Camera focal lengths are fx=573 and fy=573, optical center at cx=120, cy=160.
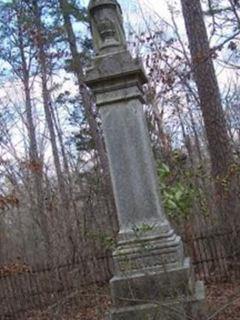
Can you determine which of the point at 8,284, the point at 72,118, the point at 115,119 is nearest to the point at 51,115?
the point at 72,118

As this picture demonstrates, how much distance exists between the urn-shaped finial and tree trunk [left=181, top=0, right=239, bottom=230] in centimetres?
432

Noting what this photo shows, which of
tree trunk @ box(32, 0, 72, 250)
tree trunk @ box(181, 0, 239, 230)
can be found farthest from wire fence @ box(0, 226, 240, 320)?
tree trunk @ box(32, 0, 72, 250)

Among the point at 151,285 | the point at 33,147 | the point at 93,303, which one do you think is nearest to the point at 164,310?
the point at 151,285

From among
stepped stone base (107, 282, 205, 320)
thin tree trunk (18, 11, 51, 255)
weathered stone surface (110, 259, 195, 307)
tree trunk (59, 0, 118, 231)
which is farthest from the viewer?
tree trunk (59, 0, 118, 231)

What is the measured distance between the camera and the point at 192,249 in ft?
34.6

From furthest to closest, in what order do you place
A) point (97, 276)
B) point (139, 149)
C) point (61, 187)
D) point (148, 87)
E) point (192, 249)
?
point (61, 187) → point (148, 87) → point (97, 276) → point (192, 249) → point (139, 149)

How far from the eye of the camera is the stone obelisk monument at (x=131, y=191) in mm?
6078

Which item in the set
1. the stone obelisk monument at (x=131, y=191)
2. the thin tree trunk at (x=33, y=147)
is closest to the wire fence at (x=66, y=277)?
the thin tree trunk at (x=33, y=147)

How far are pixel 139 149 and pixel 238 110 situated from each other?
16451 mm

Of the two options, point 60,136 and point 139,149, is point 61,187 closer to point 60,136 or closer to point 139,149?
point 60,136

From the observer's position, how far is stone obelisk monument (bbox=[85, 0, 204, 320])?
608 cm

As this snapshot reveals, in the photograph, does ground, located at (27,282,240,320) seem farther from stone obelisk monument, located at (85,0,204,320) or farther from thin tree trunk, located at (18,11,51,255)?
thin tree trunk, located at (18,11,51,255)

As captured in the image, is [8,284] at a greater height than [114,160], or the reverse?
[114,160]

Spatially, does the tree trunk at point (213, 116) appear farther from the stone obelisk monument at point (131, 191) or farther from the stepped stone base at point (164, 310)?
the stepped stone base at point (164, 310)
